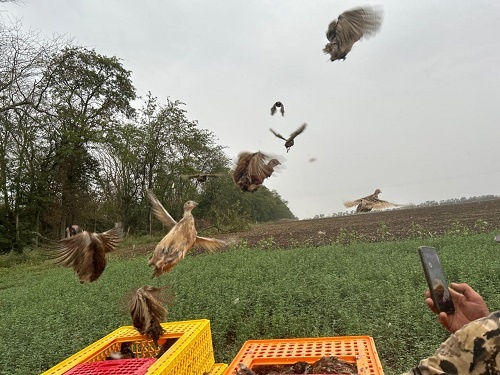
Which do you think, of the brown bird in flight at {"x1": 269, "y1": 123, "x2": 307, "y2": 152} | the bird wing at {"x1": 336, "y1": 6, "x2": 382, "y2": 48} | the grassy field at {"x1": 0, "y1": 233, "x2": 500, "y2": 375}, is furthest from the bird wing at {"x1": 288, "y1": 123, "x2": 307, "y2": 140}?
the grassy field at {"x1": 0, "y1": 233, "x2": 500, "y2": 375}

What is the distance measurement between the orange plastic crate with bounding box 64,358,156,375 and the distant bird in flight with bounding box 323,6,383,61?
176 centimetres

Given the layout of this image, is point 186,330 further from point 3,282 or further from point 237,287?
point 3,282

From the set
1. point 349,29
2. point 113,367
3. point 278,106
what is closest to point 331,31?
point 349,29

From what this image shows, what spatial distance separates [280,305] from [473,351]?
132 inches

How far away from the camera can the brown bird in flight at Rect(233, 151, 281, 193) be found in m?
2.07

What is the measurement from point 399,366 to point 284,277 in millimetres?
2551

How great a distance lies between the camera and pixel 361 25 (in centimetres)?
206

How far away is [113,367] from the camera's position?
94.0 inches

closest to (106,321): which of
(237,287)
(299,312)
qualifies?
(237,287)

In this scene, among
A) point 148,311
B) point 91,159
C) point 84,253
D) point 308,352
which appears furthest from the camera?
point 91,159

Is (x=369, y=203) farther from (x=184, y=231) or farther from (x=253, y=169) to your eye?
(x=184, y=231)

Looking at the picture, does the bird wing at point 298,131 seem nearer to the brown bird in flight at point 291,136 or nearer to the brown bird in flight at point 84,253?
the brown bird in flight at point 291,136

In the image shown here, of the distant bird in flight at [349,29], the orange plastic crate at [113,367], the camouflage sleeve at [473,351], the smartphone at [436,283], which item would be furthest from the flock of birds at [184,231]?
the camouflage sleeve at [473,351]

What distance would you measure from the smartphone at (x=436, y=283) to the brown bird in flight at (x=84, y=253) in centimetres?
126
